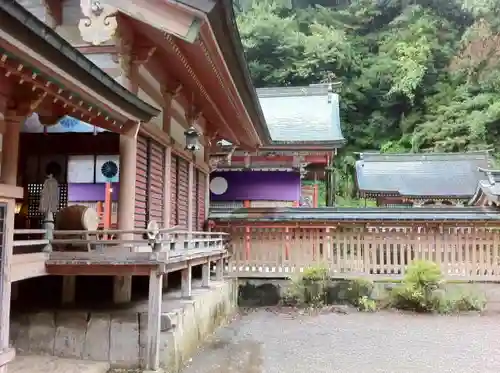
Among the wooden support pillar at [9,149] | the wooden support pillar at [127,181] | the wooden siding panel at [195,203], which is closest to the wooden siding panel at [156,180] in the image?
the wooden support pillar at [127,181]

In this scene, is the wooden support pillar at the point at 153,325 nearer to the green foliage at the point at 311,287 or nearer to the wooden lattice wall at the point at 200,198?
the wooden lattice wall at the point at 200,198

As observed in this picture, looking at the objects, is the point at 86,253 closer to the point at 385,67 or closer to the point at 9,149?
the point at 9,149

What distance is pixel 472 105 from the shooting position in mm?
31531

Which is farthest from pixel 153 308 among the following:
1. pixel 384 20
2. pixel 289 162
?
pixel 384 20

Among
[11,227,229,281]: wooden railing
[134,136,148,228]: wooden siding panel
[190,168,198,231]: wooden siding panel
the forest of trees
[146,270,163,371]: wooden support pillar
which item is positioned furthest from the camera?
the forest of trees

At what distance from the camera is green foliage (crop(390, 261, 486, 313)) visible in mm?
11320

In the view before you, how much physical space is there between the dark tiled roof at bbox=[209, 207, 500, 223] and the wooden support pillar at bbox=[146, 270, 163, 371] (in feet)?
22.2

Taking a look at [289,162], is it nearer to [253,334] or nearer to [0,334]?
[253,334]

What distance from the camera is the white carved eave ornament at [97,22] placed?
6.56 m

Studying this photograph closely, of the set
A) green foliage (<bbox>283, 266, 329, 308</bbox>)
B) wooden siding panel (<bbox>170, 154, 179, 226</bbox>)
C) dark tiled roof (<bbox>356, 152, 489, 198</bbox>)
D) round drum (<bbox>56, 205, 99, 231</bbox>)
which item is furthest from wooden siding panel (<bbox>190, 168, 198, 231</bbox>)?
dark tiled roof (<bbox>356, 152, 489, 198</bbox>)

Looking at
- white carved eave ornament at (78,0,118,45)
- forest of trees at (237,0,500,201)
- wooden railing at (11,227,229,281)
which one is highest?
forest of trees at (237,0,500,201)

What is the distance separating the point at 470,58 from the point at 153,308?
15817 mm

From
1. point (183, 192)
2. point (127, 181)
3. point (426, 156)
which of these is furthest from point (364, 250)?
point (426, 156)

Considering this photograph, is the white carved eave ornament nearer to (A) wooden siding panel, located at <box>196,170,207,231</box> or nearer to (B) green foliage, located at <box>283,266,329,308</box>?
(A) wooden siding panel, located at <box>196,170,207,231</box>
